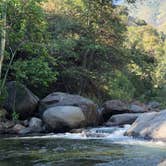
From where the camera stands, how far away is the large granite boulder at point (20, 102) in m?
20.1

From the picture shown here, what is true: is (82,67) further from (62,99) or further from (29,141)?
(29,141)

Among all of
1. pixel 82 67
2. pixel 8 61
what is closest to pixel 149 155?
pixel 8 61

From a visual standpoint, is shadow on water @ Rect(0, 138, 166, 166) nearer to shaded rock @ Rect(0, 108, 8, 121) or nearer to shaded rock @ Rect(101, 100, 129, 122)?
shaded rock @ Rect(0, 108, 8, 121)

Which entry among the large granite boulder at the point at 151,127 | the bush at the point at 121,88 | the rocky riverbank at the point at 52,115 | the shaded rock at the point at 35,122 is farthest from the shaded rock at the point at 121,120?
the bush at the point at 121,88

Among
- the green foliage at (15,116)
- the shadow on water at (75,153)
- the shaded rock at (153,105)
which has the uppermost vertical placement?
the shaded rock at (153,105)

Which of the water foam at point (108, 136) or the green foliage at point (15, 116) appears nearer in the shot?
the water foam at point (108, 136)

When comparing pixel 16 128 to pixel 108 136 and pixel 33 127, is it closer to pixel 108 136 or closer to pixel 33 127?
pixel 33 127

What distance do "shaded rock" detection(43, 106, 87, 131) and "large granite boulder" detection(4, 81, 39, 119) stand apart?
5.70 feet

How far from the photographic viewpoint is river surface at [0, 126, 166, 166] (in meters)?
10.2

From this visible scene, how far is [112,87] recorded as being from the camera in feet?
103

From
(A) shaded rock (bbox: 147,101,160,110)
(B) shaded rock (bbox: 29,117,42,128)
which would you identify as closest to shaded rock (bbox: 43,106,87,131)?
(B) shaded rock (bbox: 29,117,42,128)

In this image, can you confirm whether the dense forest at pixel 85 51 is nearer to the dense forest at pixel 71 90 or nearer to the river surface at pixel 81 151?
the dense forest at pixel 71 90

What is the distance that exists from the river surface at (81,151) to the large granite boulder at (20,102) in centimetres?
425

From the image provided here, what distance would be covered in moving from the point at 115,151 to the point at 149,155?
1.20 metres
